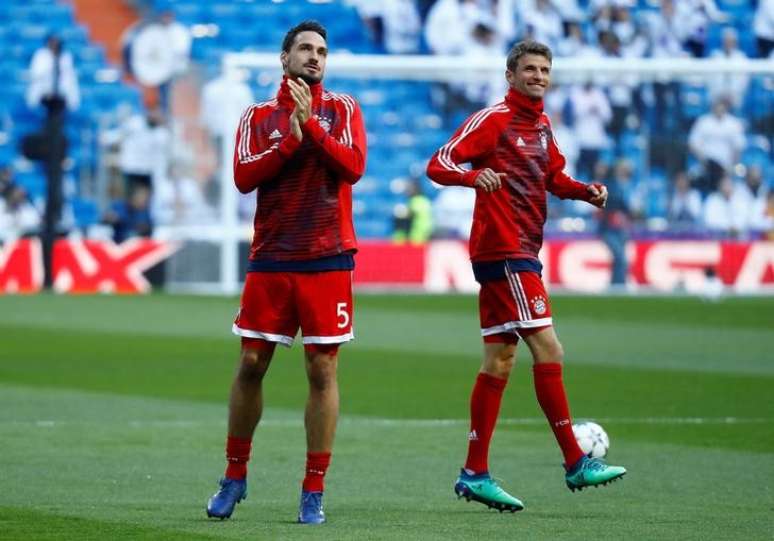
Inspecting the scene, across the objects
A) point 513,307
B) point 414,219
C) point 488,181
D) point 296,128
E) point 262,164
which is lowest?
point 414,219

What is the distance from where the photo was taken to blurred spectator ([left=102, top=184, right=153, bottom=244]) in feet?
88.2

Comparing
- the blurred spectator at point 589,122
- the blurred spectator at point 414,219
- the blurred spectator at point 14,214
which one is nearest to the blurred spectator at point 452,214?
the blurred spectator at point 414,219

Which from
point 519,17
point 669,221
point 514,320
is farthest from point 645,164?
point 514,320

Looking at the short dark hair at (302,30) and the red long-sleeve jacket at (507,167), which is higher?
the short dark hair at (302,30)

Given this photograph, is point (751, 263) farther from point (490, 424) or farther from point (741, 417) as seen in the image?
point (490, 424)

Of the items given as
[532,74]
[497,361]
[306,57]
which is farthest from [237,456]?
[532,74]

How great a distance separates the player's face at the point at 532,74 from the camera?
27.5ft

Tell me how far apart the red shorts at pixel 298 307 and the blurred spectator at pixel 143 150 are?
19672 millimetres

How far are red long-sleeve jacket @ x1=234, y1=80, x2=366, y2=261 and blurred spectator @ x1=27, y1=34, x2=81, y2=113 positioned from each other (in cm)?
1980

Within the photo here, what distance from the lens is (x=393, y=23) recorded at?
30469mm

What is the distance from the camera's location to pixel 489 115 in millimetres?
8391

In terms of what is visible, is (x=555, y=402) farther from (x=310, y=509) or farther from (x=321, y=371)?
(x=310, y=509)

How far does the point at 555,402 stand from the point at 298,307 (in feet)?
4.40

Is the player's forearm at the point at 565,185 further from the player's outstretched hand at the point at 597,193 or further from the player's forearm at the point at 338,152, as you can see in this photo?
the player's forearm at the point at 338,152
